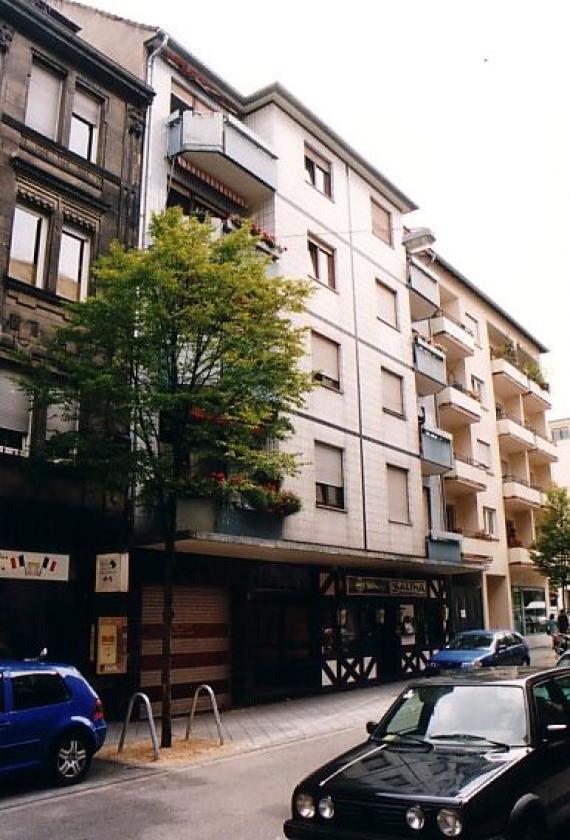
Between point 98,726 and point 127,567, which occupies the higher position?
point 127,567

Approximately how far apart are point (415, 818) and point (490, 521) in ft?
91.4

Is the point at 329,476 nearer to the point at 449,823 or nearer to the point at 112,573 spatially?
the point at 112,573

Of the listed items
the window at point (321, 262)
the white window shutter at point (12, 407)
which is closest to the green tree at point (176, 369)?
the white window shutter at point (12, 407)

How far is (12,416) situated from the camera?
13.7 metres

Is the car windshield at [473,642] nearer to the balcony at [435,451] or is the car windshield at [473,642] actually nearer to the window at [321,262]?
the balcony at [435,451]

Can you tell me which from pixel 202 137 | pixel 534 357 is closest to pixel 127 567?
pixel 202 137

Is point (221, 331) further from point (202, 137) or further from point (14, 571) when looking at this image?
point (202, 137)

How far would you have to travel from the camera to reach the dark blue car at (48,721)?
8.70 m

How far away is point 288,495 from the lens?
1733 centimetres

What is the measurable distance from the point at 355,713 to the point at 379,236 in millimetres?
15953

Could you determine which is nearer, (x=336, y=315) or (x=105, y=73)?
(x=105, y=73)

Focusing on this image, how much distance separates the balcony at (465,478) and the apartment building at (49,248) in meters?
16.0

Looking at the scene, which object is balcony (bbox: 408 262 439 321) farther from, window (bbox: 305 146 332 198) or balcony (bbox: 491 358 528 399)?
balcony (bbox: 491 358 528 399)

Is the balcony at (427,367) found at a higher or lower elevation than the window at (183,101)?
lower
